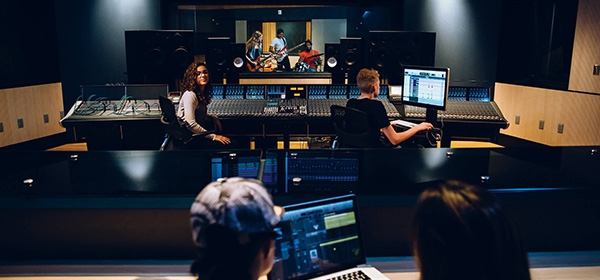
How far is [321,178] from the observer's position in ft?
6.07

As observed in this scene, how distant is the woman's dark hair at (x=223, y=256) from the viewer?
88 centimetres

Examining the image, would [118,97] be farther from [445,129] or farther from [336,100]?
[445,129]

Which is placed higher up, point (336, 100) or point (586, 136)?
point (336, 100)

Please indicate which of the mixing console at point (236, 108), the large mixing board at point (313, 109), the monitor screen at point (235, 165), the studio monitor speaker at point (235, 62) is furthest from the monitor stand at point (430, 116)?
the studio monitor speaker at point (235, 62)

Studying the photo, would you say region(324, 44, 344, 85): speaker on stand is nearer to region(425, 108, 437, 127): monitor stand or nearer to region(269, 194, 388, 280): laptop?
region(425, 108, 437, 127): monitor stand

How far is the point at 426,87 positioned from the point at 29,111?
18.0 feet

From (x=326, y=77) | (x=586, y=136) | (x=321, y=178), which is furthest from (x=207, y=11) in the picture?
(x=321, y=178)

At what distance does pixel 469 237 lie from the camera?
0.89 m

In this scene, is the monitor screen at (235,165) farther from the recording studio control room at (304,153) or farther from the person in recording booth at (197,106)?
the person in recording booth at (197,106)

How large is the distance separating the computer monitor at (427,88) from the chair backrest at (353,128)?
0.90m

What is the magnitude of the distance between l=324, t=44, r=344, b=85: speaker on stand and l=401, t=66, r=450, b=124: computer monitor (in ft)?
5.74

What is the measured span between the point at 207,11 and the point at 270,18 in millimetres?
1756

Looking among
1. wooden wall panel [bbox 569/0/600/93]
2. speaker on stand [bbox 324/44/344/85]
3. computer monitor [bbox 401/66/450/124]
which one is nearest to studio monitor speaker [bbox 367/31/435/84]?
speaker on stand [bbox 324/44/344/85]

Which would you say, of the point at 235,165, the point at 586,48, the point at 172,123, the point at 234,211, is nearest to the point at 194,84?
the point at 172,123
